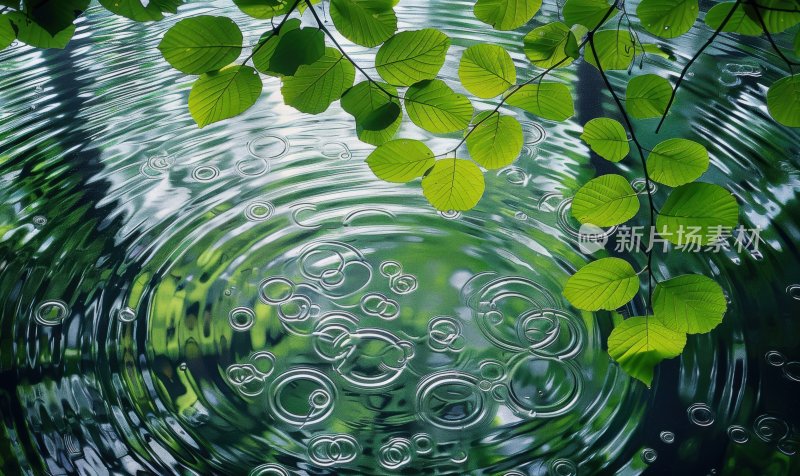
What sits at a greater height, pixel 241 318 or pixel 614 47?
pixel 614 47

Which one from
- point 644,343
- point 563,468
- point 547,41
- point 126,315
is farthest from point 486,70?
point 126,315

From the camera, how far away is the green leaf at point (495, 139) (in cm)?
35

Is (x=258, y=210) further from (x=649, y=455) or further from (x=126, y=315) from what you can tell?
(x=649, y=455)

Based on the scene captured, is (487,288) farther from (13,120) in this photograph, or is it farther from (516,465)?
(13,120)

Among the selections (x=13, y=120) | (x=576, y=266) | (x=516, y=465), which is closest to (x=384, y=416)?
(x=516, y=465)

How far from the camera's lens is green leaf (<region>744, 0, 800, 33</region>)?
31 cm

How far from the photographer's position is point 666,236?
0.33 metres

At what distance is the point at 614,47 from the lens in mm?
401

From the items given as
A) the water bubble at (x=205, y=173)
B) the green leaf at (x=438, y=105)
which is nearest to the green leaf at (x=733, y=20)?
the green leaf at (x=438, y=105)

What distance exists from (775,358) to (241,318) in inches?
15.5

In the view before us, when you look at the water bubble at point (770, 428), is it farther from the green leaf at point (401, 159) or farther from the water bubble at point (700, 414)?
the green leaf at point (401, 159)

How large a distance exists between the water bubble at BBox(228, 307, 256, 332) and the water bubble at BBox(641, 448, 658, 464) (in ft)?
0.97

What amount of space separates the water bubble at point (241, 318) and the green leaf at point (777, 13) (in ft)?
1.37

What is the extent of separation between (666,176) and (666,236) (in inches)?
1.2
